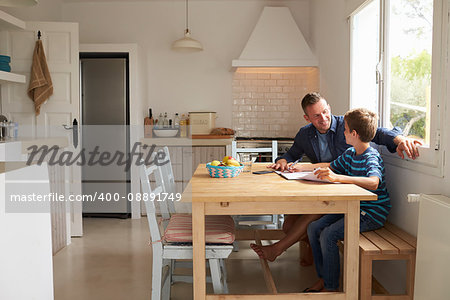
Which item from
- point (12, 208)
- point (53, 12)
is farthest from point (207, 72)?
point (12, 208)

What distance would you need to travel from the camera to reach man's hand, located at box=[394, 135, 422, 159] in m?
2.35

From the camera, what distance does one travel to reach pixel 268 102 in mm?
5523

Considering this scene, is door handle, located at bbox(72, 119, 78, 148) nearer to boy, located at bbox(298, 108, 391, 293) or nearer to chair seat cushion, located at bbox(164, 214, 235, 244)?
chair seat cushion, located at bbox(164, 214, 235, 244)

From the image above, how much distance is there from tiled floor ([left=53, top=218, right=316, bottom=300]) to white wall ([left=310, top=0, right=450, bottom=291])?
70 cm

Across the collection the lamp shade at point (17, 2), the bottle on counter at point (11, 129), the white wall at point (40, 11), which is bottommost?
the bottle on counter at point (11, 129)

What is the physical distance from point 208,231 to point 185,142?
2813 mm

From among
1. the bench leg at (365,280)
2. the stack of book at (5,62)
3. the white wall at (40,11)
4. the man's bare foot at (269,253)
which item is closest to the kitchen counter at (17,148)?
the stack of book at (5,62)

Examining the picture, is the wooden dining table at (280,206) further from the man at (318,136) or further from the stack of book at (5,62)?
the stack of book at (5,62)

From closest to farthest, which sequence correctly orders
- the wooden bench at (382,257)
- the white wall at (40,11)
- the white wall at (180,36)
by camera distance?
the wooden bench at (382,257), the white wall at (40,11), the white wall at (180,36)

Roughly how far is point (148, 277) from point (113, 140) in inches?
91.5

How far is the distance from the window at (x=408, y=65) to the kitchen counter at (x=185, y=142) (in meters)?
1.95

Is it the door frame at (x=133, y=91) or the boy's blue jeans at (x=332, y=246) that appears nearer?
the boy's blue jeans at (x=332, y=246)

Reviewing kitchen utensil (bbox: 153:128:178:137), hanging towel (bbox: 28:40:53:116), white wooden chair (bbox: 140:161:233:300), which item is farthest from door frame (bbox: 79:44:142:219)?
white wooden chair (bbox: 140:161:233:300)

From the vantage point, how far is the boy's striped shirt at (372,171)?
7.61 ft
